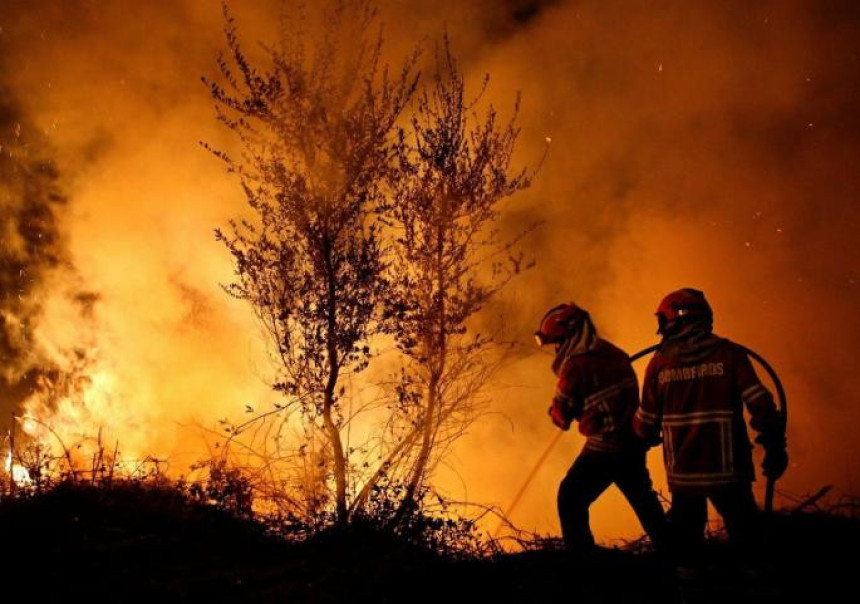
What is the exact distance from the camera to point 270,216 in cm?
688

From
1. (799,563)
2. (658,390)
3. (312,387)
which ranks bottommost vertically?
(799,563)

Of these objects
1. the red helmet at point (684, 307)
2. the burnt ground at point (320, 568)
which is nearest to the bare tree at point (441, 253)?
the burnt ground at point (320, 568)

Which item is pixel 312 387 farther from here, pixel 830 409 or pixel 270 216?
pixel 830 409

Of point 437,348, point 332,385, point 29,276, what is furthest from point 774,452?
point 29,276

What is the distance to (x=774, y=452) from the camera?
3457 mm

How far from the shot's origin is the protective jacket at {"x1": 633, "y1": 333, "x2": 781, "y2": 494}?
3.38 m

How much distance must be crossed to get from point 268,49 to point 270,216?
1928 millimetres

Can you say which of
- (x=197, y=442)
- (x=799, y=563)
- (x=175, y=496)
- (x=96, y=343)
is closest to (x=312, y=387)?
(x=175, y=496)

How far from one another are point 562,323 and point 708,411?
1249 mm

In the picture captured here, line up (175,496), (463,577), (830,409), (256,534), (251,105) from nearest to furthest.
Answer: (463,577) → (256,534) → (175,496) → (251,105) → (830,409)

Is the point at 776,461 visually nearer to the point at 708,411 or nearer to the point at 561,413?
the point at 708,411

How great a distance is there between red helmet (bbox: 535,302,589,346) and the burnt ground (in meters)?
1.59

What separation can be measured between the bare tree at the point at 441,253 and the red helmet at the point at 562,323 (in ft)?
8.47

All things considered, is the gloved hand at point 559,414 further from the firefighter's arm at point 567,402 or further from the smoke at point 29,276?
the smoke at point 29,276
